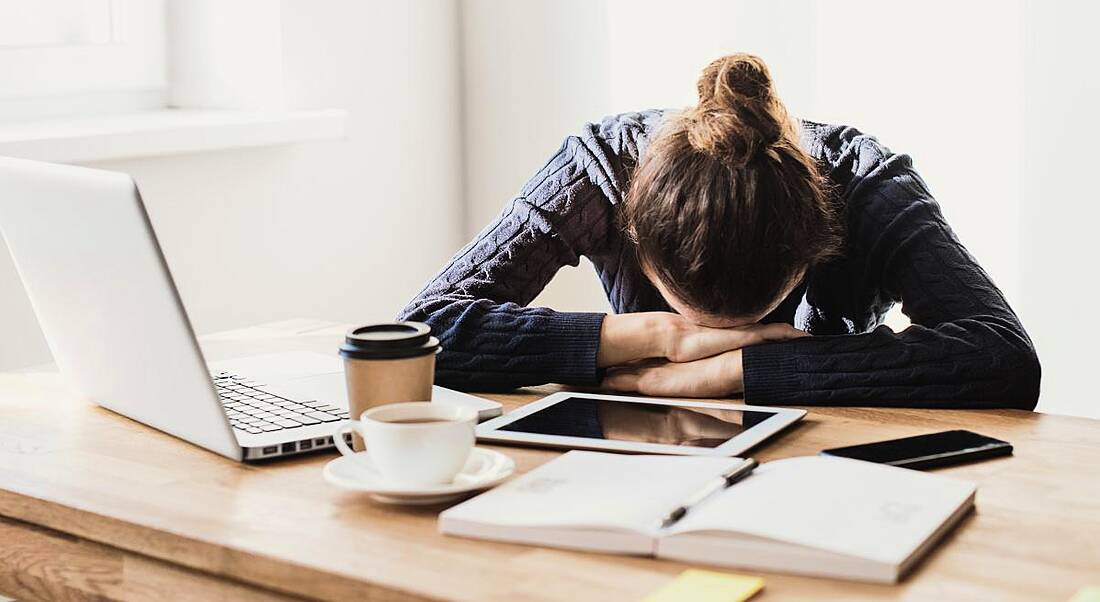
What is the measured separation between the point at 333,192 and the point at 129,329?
1749 mm

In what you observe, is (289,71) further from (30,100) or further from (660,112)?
(660,112)

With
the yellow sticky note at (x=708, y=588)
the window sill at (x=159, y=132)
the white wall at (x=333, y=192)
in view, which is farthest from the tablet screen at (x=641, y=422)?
the white wall at (x=333, y=192)

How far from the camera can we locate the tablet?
126cm

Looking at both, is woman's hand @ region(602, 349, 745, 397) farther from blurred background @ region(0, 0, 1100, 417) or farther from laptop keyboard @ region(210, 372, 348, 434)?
blurred background @ region(0, 0, 1100, 417)

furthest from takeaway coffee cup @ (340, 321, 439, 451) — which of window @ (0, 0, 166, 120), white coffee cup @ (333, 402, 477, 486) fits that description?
window @ (0, 0, 166, 120)

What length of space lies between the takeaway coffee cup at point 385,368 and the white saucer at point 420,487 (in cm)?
5

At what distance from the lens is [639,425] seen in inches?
52.8

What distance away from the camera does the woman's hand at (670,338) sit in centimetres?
153

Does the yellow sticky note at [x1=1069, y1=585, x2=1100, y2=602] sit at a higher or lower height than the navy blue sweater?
lower

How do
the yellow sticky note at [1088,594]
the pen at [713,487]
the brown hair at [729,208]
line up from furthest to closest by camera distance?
the brown hair at [729,208] → the pen at [713,487] → the yellow sticky note at [1088,594]

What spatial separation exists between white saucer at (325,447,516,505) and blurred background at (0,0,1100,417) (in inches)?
53.8

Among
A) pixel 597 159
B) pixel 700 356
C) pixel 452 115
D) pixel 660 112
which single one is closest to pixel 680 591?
→ pixel 700 356

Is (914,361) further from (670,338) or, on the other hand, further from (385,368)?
(385,368)

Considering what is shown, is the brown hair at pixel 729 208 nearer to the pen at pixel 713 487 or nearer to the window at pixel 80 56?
the pen at pixel 713 487
